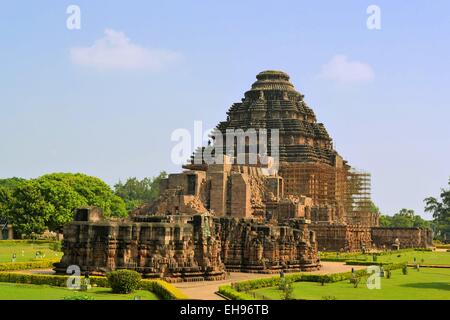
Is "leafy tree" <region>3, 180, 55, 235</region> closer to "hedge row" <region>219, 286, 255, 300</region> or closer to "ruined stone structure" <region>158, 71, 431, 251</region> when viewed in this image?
"ruined stone structure" <region>158, 71, 431, 251</region>

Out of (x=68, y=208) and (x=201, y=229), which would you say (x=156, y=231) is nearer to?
(x=201, y=229)

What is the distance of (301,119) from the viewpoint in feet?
294

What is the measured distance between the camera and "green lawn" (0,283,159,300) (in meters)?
25.2

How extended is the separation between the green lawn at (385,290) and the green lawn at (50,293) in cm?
532

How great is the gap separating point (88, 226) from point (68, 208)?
115ft

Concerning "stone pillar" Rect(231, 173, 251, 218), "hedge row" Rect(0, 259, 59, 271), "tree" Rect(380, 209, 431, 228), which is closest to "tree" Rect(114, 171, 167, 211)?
"tree" Rect(380, 209, 431, 228)

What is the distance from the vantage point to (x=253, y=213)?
240 feet

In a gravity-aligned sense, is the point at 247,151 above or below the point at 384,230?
above

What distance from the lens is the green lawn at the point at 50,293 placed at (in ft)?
82.6

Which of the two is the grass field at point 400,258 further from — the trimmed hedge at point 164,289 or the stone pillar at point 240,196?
the trimmed hedge at point 164,289

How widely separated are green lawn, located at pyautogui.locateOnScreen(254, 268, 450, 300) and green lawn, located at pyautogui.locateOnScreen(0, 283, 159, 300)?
5322mm
